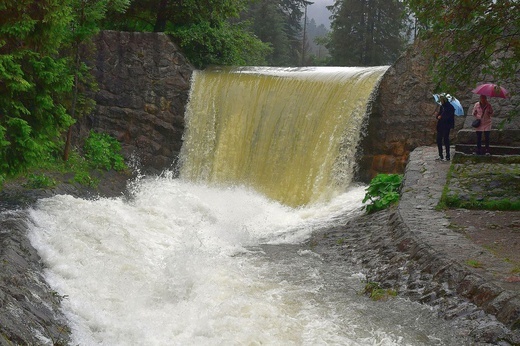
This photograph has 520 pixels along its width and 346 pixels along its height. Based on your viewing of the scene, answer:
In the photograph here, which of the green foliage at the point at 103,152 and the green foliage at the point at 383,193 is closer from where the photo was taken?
the green foliage at the point at 383,193

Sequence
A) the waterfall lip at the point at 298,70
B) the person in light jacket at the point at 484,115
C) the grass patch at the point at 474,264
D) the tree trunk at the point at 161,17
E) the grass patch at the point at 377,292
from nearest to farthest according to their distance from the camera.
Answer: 1. the grass patch at the point at 474,264
2. the grass patch at the point at 377,292
3. the person in light jacket at the point at 484,115
4. the waterfall lip at the point at 298,70
5. the tree trunk at the point at 161,17

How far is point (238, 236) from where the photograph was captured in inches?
412

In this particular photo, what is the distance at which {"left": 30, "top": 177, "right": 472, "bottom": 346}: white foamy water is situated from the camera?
5707mm

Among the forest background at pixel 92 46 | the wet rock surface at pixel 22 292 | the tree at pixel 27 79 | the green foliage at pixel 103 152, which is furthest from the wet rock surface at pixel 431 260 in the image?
the green foliage at pixel 103 152

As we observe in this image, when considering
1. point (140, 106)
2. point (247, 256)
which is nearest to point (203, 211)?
point (247, 256)

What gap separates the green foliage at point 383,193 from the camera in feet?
32.8

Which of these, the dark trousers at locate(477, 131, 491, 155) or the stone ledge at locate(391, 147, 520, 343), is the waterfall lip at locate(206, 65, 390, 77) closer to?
the dark trousers at locate(477, 131, 491, 155)

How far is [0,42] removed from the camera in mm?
7328

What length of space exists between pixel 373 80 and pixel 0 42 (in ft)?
28.8

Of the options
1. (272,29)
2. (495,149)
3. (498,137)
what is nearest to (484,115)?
(495,149)

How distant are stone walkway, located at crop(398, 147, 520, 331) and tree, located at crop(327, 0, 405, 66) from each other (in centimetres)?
2376

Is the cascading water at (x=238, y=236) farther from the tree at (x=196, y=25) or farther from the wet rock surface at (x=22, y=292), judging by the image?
the tree at (x=196, y=25)

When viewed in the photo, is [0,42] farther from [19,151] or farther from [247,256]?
[247,256]

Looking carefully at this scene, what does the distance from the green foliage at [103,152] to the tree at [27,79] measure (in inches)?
254
